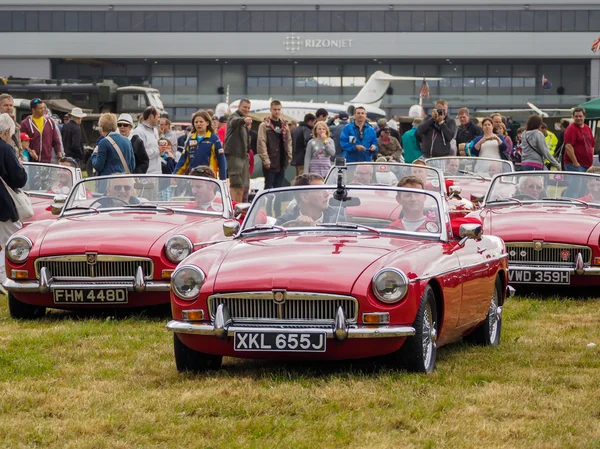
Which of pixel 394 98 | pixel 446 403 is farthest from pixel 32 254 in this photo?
pixel 394 98

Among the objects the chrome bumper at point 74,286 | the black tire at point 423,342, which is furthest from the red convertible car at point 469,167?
the black tire at point 423,342

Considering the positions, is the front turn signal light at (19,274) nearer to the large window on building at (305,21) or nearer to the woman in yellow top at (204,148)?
the woman in yellow top at (204,148)

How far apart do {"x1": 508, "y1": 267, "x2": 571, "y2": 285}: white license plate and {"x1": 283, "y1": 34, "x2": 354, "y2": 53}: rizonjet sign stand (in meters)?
71.6

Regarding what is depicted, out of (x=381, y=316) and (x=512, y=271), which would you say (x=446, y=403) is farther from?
(x=512, y=271)

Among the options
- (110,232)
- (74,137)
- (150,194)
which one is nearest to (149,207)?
(150,194)

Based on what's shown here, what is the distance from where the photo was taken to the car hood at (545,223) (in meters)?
11.2

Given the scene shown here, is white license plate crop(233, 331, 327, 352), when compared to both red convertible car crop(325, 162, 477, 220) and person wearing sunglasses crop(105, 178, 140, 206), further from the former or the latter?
red convertible car crop(325, 162, 477, 220)

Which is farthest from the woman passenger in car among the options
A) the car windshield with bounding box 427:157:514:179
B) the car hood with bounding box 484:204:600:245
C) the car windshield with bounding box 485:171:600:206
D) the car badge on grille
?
the car badge on grille

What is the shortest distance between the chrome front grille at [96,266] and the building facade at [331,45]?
72496 mm

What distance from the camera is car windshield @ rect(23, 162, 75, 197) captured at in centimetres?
1383

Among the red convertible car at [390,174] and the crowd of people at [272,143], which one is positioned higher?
the crowd of people at [272,143]

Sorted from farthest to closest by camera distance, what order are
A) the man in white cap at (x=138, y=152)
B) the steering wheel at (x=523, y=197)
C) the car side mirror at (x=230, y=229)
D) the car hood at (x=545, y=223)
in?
the man in white cap at (x=138, y=152)
the steering wheel at (x=523, y=197)
the car hood at (x=545, y=223)
the car side mirror at (x=230, y=229)

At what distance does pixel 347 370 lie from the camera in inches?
288

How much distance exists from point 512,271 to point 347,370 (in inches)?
165
